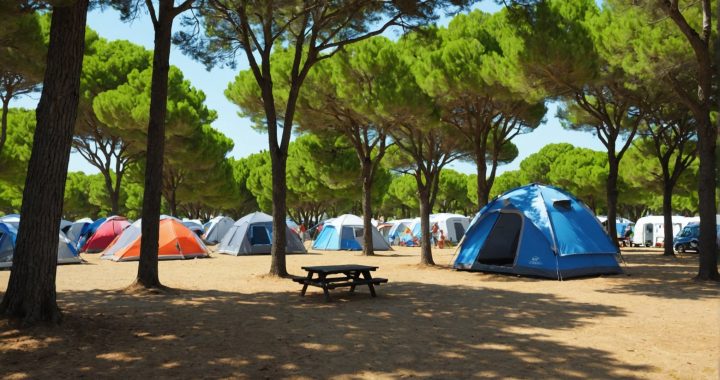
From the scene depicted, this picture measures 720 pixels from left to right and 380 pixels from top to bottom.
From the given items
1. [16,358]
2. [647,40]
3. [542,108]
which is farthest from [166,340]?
[542,108]

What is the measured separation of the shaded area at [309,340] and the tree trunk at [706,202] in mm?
4082

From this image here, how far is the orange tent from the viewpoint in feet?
52.6

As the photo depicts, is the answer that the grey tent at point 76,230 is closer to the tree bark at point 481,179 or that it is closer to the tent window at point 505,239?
the tree bark at point 481,179

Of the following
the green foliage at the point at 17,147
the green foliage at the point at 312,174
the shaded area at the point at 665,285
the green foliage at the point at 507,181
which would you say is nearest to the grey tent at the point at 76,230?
the green foliage at the point at 17,147

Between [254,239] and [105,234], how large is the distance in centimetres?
594

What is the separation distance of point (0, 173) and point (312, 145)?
11486 mm

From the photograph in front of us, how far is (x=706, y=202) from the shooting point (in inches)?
388

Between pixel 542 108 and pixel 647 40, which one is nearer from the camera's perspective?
pixel 647 40

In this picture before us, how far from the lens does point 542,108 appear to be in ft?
53.0

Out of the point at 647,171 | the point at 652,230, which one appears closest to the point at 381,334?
the point at 647,171

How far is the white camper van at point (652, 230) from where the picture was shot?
2589 centimetres

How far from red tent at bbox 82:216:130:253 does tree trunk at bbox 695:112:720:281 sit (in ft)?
60.2

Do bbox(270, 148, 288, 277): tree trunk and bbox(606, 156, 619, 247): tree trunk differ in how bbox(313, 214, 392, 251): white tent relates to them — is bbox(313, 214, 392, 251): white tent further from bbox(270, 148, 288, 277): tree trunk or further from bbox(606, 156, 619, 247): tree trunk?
bbox(270, 148, 288, 277): tree trunk

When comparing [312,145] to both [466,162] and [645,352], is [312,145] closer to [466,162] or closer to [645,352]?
[466,162]
